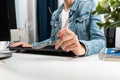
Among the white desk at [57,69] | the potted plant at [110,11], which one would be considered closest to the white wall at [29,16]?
the white desk at [57,69]

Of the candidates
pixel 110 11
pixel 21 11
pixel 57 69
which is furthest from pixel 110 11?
pixel 21 11

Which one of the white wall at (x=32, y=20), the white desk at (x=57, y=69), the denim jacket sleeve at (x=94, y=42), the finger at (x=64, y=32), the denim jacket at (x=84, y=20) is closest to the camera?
the white desk at (x=57, y=69)

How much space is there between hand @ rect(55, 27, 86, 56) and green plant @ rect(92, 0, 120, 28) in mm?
326

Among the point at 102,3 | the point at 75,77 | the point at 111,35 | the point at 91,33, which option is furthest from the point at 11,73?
the point at 111,35

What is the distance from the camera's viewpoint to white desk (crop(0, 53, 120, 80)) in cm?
62

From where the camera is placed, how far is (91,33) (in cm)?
119

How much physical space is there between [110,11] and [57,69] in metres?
0.32

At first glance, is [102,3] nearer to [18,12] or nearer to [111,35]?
[111,35]

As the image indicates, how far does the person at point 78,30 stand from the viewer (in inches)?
32.3

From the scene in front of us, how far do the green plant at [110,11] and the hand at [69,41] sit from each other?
326 mm

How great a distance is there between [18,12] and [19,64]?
50.5 inches

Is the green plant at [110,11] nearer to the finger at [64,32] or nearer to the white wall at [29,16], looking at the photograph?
the finger at [64,32]

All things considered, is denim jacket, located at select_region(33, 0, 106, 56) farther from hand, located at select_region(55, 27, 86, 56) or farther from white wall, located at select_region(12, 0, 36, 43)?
white wall, located at select_region(12, 0, 36, 43)

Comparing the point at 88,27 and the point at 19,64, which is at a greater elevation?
the point at 88,27
